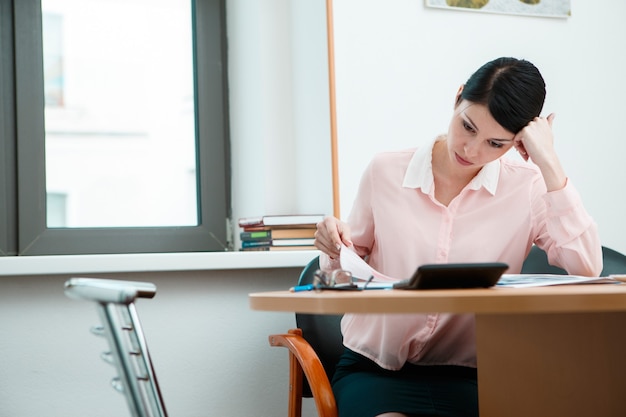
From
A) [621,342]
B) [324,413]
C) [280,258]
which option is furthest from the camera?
[280,258]

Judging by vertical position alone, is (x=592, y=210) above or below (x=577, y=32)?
below

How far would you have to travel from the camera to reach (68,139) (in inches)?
101

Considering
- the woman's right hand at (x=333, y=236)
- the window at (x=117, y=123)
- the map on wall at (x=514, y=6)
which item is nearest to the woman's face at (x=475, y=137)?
the woman's right hand at (x=333, y=236)

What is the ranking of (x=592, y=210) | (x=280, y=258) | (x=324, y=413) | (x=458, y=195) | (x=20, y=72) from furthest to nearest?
(x=592, y=210), (x=20, y=72), (x=280, y=258), (x=458, y=195), (x=324, y=413)

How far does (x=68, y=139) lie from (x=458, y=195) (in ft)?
4.79

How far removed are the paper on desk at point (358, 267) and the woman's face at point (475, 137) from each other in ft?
1.28

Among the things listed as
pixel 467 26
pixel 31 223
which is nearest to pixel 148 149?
pixel 31 223

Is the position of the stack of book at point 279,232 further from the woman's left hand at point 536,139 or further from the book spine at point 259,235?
the woman's left hand at point 536,139

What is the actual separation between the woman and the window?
1.01 metres

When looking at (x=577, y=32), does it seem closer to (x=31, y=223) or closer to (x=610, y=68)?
(x=610, y=68)

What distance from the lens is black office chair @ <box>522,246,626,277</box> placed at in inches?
75.5

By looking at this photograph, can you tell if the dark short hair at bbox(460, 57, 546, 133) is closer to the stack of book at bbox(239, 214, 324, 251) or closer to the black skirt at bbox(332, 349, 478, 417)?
the black skirt at bbox(332, 349, 478, 417)

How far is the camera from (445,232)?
Result: 1.65m

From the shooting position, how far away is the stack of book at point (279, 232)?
91.4 inches
